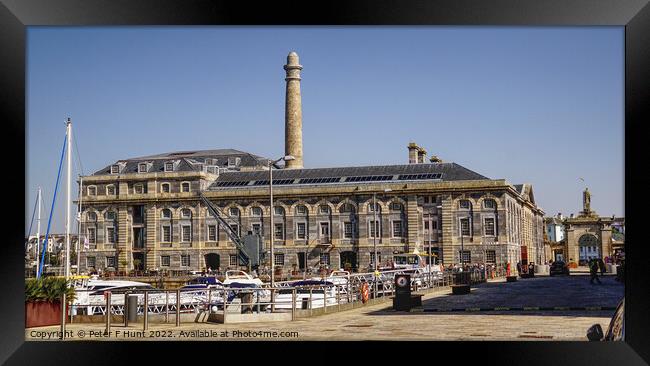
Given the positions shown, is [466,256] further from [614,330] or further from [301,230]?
[614,330]

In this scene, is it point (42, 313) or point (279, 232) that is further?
point (279, 232)

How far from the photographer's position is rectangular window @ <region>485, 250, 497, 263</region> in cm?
6731

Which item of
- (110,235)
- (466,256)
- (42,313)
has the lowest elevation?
(466,256)

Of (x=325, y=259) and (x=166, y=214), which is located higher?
(x=166, y=214)

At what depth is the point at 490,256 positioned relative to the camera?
6762 centimetres

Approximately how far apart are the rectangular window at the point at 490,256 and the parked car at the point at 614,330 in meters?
51.3

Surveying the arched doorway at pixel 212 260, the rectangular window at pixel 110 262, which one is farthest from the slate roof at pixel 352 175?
the rectangular window at pixel 110 262

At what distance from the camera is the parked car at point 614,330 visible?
16.0 meters

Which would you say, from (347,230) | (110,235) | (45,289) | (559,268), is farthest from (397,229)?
(45,289)

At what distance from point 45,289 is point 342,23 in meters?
9.60

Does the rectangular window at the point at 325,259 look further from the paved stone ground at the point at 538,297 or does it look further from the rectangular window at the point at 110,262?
the paved stone ground at the point at 538,297

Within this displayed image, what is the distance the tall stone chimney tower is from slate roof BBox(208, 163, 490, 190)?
338cm

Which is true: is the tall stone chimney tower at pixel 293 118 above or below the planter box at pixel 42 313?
above
